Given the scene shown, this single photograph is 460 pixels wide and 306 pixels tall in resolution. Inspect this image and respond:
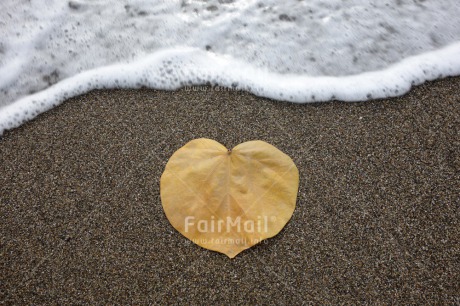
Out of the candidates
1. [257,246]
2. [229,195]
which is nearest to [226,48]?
[229,195]

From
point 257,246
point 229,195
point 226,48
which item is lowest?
point 257,246

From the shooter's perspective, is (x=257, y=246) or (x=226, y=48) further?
(x=226, y=48)

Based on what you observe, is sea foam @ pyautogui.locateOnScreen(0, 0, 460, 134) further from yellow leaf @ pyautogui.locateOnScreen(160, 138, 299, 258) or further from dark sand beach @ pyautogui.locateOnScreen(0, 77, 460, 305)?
yellow leaf @ pyautogui.locateOnScreen(160, 138, 299, 258)

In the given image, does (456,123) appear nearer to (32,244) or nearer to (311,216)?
(311,216)

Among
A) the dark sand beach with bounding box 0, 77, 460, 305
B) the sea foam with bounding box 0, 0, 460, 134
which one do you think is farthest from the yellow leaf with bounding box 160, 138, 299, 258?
the sea foam with bounding box 0, 0, 460, 134

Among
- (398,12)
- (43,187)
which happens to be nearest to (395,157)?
(398,12)

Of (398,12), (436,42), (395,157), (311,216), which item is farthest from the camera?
(398,12)

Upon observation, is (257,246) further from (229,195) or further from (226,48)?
(226,48)
